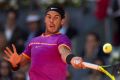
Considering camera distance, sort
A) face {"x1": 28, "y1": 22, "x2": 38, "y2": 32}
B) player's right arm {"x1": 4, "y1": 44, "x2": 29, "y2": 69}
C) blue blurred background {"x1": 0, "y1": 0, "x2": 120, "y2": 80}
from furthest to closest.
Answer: face {"x1": 28, "y1": 22, "x2": 38, "y2": 32} → blue blurred background {"x1": 0, "y1": 0, "x2": 120, "y2": 80} → player's right arm {"x1": 4, "y1": 44, "x2": 29, "y2": 69}

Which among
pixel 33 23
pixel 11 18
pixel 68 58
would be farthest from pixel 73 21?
pixel 68 58

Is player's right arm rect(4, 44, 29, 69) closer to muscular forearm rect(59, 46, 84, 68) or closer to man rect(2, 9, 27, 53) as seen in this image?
muscular forearm rect(59, 46, 84, 68)

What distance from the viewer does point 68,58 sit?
6406 mm

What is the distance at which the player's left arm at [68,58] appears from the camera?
6.18 meters

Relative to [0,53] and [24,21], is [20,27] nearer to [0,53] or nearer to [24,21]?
[24,21]

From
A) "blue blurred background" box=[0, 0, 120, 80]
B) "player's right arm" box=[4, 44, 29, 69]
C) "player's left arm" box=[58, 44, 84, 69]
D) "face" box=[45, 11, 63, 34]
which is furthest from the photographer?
"blue blurred background" box=[0, 0, 120, 80]

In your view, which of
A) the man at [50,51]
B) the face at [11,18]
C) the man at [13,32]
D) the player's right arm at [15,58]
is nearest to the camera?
the man at [50,51]

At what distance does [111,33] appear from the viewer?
1215 centimetres

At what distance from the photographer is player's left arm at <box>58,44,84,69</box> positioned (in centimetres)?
618

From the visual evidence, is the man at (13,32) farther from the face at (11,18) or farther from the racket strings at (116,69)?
the racket strings at (116,69)

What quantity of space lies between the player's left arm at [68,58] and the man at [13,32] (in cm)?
453

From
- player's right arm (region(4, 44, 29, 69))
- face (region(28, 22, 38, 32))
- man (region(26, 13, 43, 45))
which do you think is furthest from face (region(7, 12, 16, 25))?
player's right arm (region(4, 44, 29, 69))

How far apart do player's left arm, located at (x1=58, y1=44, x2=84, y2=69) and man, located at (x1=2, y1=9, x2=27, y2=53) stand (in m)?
4.53

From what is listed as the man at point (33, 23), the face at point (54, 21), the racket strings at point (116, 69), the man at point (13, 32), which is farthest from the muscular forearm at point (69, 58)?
the man at point (33, 23)
